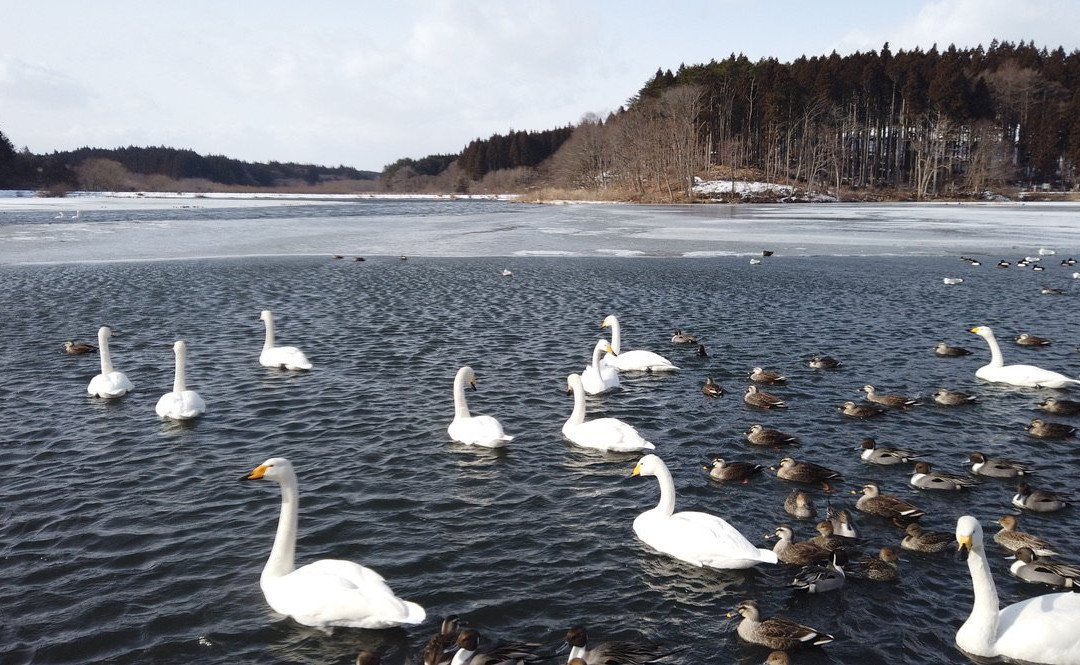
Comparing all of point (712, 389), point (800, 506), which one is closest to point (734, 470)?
point (800, 506)

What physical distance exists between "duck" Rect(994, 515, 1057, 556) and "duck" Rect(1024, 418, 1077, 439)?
3.81m

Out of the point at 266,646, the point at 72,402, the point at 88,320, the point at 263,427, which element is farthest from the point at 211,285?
the point at 266,646

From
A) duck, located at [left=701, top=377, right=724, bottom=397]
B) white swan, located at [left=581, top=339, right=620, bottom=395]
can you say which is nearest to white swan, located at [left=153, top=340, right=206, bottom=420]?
white swan, located at [left=581, top=339, right=620, bottom=395]

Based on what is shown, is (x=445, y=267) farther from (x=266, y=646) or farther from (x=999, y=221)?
(x=999, y=221)

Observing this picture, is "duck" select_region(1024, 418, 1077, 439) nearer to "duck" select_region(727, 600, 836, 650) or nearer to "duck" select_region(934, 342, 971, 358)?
"duck" select_region(934, 342, 971, 358)

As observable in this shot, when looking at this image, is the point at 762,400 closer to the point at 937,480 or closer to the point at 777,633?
the point at 937,480

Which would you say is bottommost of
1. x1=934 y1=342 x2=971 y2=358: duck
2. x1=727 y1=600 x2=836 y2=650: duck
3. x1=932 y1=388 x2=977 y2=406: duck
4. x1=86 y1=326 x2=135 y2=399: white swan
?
x1=727 y1=600 x2=836 y2=650: duck

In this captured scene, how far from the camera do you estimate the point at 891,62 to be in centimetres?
10144

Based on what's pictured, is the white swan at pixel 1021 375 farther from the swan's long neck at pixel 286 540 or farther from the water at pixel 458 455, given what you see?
the swan's long neck at pixel 286 540

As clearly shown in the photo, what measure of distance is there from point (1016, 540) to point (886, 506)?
1296 millimetres

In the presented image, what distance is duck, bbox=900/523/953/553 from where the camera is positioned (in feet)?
25.9

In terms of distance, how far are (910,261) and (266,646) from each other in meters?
32.1

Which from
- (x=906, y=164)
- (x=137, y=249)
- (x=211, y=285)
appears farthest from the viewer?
(x=906, y=164)

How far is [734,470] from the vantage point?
9.82m
